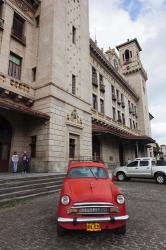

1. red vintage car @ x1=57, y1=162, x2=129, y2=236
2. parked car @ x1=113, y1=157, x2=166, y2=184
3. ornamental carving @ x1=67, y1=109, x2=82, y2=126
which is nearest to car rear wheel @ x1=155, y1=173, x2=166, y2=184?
parked car @ x1=113, y1=157, x2=166, y2=184

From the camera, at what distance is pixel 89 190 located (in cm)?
480

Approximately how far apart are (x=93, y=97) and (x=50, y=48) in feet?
33.7

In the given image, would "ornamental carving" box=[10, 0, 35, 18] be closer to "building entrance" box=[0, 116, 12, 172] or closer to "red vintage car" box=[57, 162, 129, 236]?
"building entrance" box=[0, 116, 12, 172]

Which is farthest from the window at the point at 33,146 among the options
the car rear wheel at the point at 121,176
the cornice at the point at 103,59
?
the cornice at the point at 103,59

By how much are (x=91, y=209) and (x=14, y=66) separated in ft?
51.2

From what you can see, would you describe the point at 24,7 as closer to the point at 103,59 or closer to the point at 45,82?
the point at 45,82

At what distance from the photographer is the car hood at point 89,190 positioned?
447cm

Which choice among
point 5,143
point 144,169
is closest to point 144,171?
point 144,169

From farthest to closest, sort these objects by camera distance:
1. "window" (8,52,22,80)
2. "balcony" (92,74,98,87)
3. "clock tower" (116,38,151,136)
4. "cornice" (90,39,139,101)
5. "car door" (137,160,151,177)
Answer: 1. "clock tower" (116,38,151,136)
2. "cornice" (90,39,139,101)
3. "balcony" (92,74,98,87)
4. "window" (8,52,22,80)
5. "car door" (137,160,151,177)

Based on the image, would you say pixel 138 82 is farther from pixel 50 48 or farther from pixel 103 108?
pixel 50 48

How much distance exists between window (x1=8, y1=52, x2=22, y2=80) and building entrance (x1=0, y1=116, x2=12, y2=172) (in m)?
4.16

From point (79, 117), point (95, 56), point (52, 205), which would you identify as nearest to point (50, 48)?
point (79, 117)

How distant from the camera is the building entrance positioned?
14.9m

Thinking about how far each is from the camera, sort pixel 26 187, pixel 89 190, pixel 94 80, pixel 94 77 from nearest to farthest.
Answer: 1. pixel 89 190
2. pixel 26 187
3. pixel 94 80
4. pixel 94 77
